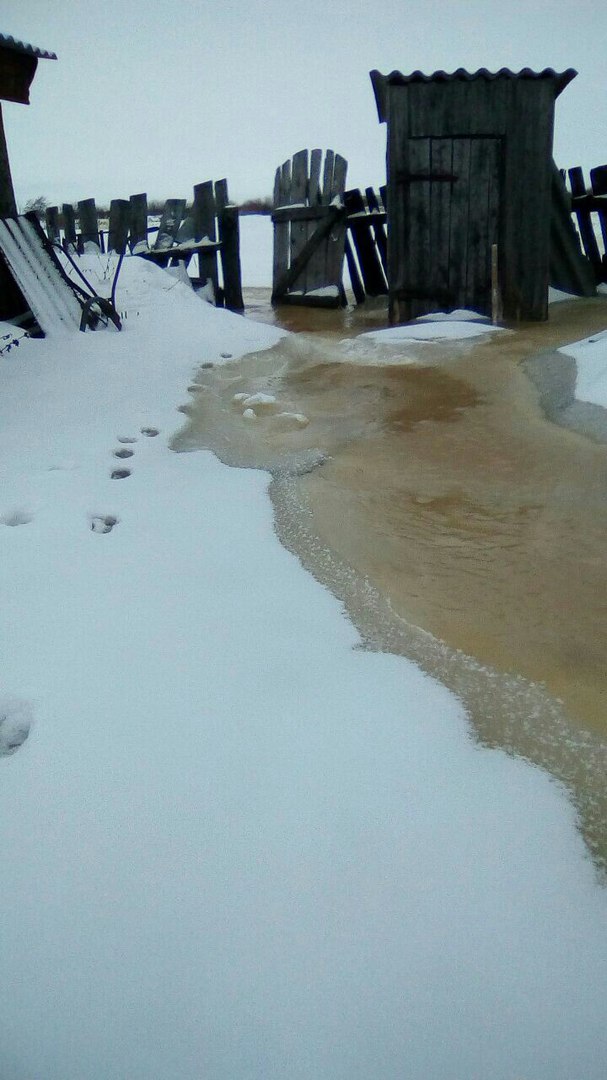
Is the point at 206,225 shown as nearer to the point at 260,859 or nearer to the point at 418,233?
the point at 418,233

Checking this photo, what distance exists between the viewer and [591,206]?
8.70 meters

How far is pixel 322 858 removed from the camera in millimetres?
1557

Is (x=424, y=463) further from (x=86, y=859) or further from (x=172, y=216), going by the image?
(x=172, y=216)

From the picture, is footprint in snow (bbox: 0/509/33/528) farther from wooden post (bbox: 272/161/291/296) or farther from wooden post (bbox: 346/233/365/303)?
wooden post (bbox: 346/233/365/303)

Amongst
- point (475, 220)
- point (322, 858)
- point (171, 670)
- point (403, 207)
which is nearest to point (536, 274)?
point (475, 220)

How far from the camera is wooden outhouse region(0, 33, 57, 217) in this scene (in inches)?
239

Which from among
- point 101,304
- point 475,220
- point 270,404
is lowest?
point 270,404

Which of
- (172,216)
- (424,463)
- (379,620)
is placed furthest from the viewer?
(172,216)

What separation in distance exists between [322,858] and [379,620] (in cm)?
94

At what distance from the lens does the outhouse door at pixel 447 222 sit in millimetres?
7188

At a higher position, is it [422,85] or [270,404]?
[422,85]

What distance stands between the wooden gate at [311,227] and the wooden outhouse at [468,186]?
5.12 feet

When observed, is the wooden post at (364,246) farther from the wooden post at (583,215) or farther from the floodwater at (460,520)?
the floodwater at (460,520)

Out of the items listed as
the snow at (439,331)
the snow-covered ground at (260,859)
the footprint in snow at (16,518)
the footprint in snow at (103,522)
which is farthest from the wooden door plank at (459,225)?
the snow-covered ground at (260,859)
